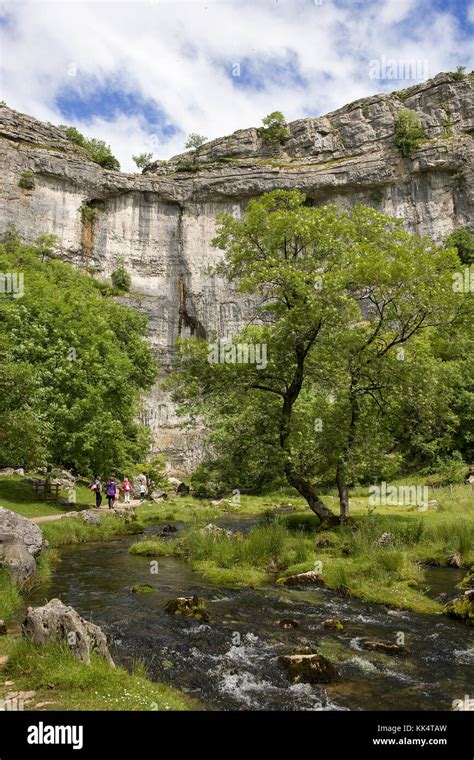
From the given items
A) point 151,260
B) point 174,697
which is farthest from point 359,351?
point 151,260

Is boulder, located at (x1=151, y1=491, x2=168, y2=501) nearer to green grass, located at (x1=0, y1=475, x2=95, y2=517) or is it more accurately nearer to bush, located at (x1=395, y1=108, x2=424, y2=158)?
green grass, located at (x1=0, y1=475, x2=95, y2=517)

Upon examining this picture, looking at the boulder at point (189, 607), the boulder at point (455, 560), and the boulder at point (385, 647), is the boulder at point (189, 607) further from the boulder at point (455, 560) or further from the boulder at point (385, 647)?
the boulder at point (455, 560)

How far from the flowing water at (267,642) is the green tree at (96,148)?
76112 mm

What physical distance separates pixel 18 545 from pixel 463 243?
209ft

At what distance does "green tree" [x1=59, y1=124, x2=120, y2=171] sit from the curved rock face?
17.2 ft

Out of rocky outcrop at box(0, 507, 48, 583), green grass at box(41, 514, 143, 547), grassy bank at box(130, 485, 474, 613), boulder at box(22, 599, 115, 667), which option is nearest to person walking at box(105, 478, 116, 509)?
green grass at box(41, 514, 143, 547)

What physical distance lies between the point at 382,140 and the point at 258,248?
60.9 metres

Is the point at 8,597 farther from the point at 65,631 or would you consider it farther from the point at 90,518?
the point at 90,518

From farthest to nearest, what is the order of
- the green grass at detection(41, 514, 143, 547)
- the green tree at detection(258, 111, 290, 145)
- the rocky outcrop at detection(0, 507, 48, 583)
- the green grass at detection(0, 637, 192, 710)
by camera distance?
the green tree at detection(258, 111, 290, 145), the green grass at detection(41, 514, 143, 547), the rocky outcrop at detection(0, 507, 48, 583), the green grass at detection(0, 637, 192, 710)

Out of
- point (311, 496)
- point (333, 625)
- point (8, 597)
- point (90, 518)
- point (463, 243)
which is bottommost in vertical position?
point (90, 518)

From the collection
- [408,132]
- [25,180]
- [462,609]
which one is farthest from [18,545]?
[408,132]

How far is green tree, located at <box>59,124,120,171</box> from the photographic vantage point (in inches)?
3074

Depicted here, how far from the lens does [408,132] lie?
6875 centimetres
